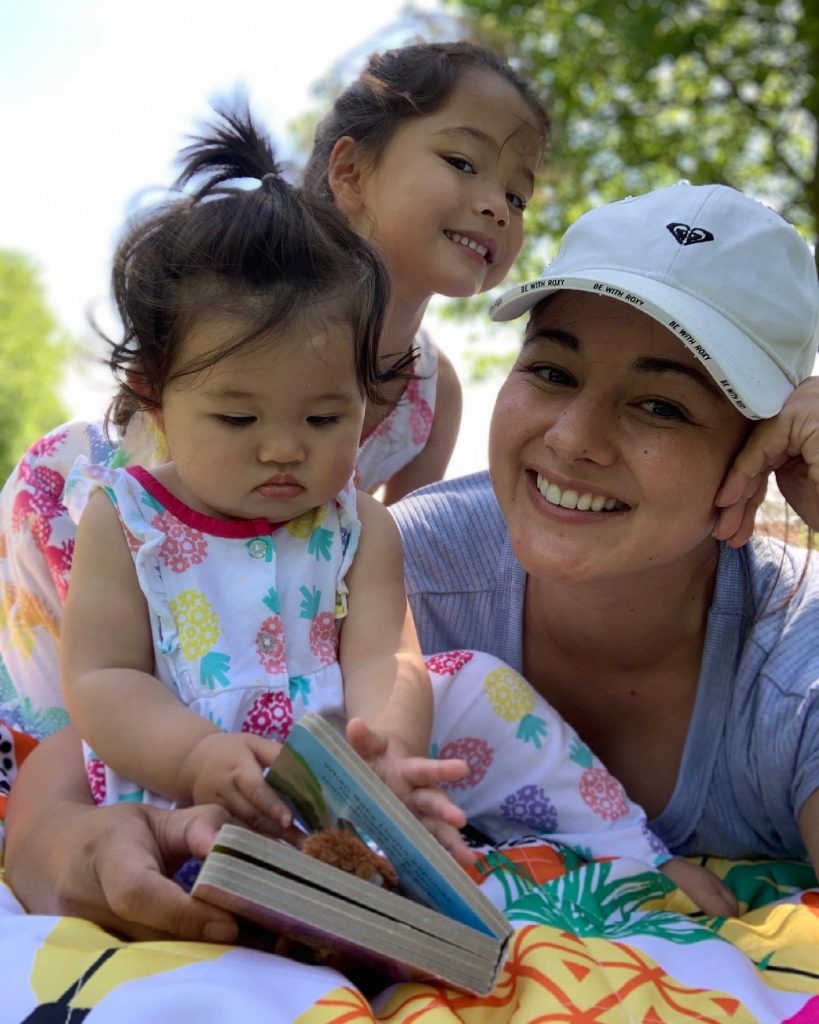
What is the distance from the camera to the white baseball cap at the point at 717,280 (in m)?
2.06

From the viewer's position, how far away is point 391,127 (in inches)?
126

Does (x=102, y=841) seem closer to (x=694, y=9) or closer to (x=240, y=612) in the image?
(x=240, y=612)

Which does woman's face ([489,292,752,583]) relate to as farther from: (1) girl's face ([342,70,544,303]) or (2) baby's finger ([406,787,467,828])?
(1) girl's face ([342,70,544,303])

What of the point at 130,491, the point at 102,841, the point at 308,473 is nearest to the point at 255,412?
the point at 308,473

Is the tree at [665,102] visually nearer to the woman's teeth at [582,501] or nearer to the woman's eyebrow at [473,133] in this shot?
the woman's eyebrow at [473,133]

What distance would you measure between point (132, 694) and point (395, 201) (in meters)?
1.70

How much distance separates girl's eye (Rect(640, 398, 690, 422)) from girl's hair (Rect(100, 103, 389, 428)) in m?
0.50

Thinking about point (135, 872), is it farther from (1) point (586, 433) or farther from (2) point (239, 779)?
(1) point (586, 433)

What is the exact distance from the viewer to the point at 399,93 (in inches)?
124

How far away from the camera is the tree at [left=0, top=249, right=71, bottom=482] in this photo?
1441 cm

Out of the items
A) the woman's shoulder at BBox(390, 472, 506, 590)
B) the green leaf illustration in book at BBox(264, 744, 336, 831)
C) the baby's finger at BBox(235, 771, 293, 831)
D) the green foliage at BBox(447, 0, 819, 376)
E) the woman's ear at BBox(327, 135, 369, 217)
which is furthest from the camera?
the green foliage at BBox(447, 0, 819, 376)

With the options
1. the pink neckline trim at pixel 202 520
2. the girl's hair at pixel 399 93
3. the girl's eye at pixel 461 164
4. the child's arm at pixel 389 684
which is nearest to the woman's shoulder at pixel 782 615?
the child's arm at pixel 389 684

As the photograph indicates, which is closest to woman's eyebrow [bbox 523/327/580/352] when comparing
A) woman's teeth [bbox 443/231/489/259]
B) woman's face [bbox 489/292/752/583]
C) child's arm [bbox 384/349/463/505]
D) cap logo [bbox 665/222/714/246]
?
woman's face [bbox 489/292/752/583]

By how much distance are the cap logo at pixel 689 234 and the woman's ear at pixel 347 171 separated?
4.17 feet
